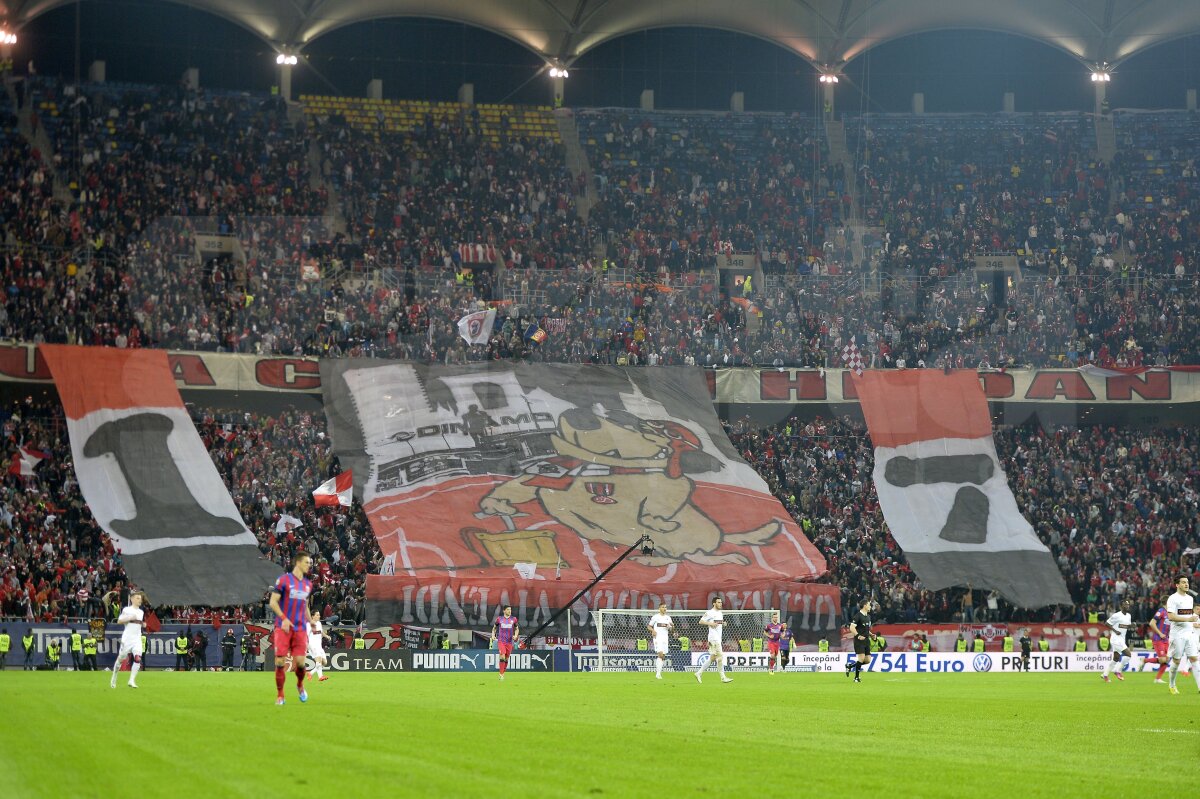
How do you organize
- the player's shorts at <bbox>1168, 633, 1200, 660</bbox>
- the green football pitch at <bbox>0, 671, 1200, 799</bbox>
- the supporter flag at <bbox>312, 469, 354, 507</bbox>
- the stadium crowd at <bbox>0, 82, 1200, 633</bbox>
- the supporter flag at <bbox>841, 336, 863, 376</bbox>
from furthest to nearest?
the supporter flag at <bbox>841, 336, 863, 376</bbox> → the stadium crowd at <bbox>0, 82, 1200, 633</bbox> → the supporter flag at <bbox>312, 469, 354, 507</bbox> → the player's shorts at <bbox>1168, 633, 1200, 660</bbox> → the green football pitch at <bbox>0, 671, 1200, 799</bbox>

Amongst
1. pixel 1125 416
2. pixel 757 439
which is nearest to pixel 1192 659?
pixel 757 439

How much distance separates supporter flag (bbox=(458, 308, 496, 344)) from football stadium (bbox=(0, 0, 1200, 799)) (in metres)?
0.54

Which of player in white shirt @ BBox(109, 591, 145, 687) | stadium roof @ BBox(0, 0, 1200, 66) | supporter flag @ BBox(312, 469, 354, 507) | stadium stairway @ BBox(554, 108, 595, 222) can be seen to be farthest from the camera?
stadium roof @ BBox(0, 0, 1200, 66)

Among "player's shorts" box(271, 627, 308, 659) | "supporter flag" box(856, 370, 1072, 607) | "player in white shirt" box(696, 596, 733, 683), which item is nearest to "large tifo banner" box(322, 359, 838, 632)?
"supporter flag" box(856, 370, 1072, 607)

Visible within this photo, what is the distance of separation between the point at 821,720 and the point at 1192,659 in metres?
11.9

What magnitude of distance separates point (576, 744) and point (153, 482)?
Result: 127ft

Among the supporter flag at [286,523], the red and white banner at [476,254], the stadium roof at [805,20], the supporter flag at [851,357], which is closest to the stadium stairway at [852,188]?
the stadium roof at [805,20]

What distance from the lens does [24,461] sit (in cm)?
5134

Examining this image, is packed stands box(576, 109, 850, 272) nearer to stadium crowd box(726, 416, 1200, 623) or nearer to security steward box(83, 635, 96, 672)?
stadium crowd box(726, 416, 1200, 623)

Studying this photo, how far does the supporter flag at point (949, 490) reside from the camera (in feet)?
180

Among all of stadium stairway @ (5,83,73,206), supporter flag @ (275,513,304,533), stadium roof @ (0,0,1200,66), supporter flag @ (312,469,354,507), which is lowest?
supporter flag @ (275,513,304,533)

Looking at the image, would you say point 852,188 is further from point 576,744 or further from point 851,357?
point 576,744

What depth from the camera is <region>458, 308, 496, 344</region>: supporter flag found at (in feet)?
194

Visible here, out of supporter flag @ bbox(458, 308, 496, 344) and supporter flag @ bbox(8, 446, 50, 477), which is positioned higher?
supporter flag @ bbox(458, 308, 496, 344)
